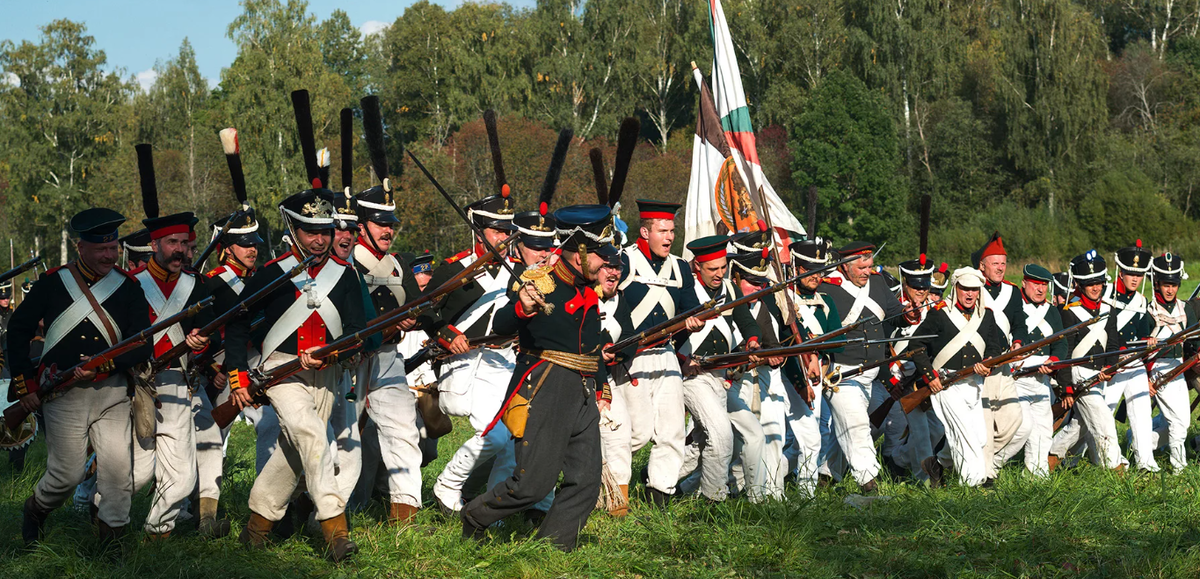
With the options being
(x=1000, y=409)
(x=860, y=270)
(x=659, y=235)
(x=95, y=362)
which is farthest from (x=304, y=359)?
(x=860, y=270)

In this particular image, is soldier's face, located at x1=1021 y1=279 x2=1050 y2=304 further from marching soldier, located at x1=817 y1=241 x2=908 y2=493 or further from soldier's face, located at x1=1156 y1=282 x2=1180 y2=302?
soldier's face, located at x1=1156 y1=282 x2=1180 y2=302

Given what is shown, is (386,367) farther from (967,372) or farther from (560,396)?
(967,372)

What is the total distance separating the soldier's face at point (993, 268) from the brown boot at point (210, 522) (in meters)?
6.67

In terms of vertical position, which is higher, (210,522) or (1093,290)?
(1093,290)

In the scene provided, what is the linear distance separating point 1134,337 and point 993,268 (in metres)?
1.84

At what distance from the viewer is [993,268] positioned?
1071 cm

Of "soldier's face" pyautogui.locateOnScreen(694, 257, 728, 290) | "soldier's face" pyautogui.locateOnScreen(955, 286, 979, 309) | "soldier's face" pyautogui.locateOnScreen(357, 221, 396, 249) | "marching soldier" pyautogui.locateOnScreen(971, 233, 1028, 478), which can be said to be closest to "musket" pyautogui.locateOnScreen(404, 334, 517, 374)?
"soldier's face" pyautogui.locateOnScreen(357, 221, 396, 249)

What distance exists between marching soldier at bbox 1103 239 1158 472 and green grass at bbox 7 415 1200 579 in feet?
7.80

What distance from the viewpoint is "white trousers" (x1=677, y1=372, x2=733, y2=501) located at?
8.85 m

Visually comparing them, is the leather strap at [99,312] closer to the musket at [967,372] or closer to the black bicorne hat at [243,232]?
the black bicorne hat at [243,232]

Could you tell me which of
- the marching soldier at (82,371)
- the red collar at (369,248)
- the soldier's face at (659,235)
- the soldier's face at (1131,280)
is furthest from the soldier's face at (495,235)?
the soldier's face at (1131,280)

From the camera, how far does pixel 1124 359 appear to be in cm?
1107

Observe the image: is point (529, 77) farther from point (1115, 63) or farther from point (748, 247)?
point (748, 247)

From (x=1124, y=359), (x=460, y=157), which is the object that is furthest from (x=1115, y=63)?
(x=1124, y=359)
